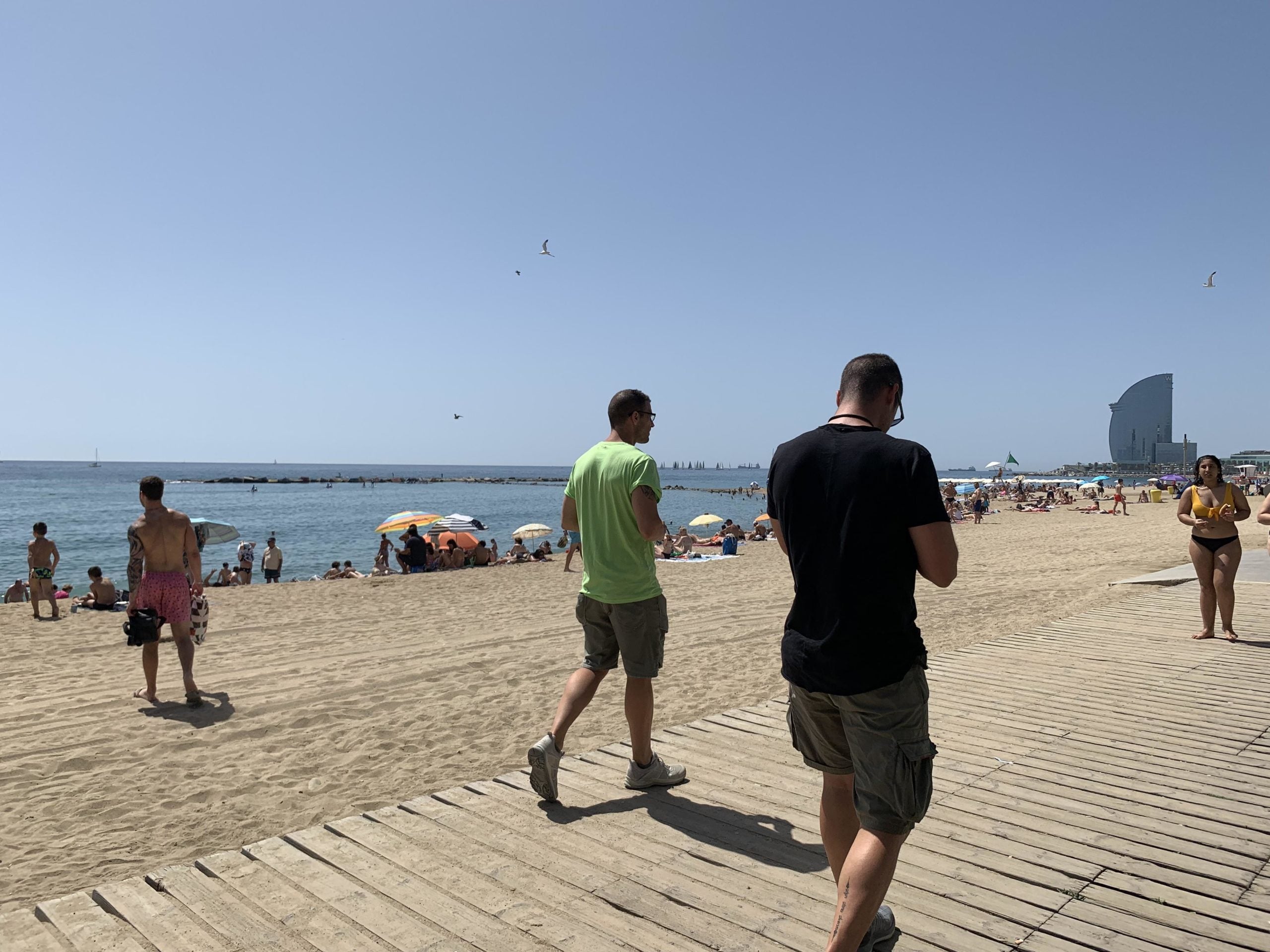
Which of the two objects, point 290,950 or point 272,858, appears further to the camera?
point 272,858

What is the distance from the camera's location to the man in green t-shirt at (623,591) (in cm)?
347

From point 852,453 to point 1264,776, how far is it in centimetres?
315

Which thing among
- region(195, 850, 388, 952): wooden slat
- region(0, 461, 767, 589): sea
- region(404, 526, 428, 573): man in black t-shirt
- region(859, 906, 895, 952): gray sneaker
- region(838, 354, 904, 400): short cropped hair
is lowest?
region(0, 461, 767, 589): sea

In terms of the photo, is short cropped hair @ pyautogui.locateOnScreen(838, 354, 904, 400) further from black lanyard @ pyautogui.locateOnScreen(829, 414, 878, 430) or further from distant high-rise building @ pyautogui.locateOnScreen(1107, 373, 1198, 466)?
distant high-rise building @ pyautogui.locateOnScreen(1107, 373, 1198, 466)

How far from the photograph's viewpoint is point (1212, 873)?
2719 mm

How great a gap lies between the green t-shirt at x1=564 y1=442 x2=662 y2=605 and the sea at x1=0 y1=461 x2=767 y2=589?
60.1 ft

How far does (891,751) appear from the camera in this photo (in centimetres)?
203

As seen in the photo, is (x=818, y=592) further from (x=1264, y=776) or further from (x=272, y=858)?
(x=1264, y=776)

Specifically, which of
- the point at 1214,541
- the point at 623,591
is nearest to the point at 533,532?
the point at 1214,541

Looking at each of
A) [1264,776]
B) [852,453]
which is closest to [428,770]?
[852,453]

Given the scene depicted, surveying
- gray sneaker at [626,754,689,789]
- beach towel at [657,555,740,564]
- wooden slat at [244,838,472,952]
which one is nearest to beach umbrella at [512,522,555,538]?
beach towel at [657,555,740,564]

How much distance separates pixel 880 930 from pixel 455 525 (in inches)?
783

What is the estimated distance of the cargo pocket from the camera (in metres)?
2.02

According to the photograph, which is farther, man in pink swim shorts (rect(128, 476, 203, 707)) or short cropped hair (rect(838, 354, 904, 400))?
man in pink swim shorts (rect(128, 476, 203, 707))
